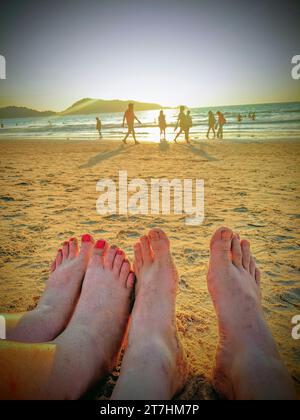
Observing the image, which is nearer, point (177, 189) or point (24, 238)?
point (24, 238)

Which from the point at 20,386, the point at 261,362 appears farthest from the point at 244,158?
the point at 20,386

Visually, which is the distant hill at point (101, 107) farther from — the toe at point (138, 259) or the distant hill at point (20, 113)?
the toe at point (138, 259)

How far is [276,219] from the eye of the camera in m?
3.11

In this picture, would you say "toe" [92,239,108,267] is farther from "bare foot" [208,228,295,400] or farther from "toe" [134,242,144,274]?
"bare foot" [208,228,295,400]

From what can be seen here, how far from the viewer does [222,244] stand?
6.52 feet

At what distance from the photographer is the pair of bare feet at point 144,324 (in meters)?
1.13

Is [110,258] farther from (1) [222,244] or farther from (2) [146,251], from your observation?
(1) [222,244]

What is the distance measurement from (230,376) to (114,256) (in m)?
1.08

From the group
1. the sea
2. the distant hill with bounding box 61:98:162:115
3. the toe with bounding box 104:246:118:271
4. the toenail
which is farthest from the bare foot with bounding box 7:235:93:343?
the distant hill with bounding box 61:98:162:115

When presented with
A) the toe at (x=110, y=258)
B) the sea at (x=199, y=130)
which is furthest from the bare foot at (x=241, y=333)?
the sea at (x=199, y=130)

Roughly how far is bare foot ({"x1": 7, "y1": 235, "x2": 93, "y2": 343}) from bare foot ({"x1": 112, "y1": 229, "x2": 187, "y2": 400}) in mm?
407

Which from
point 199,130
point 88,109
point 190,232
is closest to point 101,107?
point 88,109

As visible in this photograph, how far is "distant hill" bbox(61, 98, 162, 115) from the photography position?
334ft
